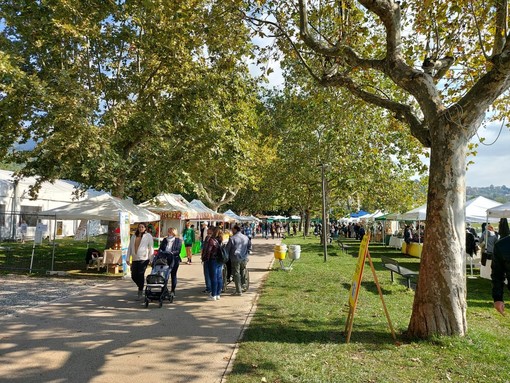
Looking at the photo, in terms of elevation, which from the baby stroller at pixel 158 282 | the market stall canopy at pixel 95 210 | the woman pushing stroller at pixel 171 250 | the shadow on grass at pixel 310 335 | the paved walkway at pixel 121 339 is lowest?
the paved walkway at pixel 121 339

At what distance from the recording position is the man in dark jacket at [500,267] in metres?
4.72

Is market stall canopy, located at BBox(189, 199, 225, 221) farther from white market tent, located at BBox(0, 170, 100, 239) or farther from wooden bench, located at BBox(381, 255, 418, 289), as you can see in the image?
wooden bench, located at BBox(381, 255, 418, 289)

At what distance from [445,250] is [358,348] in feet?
6.36

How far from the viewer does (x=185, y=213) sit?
1950 centimetres

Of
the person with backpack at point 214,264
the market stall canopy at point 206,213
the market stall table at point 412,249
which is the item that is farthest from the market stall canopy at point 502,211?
the market stall canopy at point 206,213

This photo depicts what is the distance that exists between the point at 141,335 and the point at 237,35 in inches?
283

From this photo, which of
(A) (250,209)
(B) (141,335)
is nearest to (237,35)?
(B) (141,335)

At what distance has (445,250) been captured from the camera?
619 centimetres

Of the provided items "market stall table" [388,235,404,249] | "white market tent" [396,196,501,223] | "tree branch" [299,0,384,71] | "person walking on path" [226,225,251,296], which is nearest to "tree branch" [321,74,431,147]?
"tree branch" [299,0,384,71]

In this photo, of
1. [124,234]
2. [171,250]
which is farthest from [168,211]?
[171,250]

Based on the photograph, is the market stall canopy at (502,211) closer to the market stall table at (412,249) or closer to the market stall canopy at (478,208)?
the market stall canopy at (478,208)

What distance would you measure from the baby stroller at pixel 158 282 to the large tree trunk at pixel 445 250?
502 centimetres

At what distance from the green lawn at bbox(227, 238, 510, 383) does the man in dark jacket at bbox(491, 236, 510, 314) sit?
0.95 meters

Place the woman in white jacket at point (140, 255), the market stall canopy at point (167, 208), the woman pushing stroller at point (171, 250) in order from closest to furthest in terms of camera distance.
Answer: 1. the woman pushing stroller at point (171, 250)
2. the woman in white jacket at point (140, 255)
3. the market stall canopy at point (167, 208)
